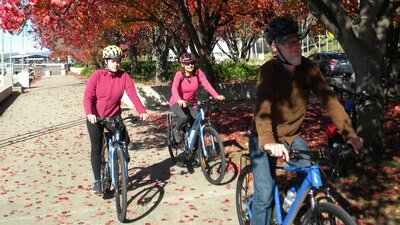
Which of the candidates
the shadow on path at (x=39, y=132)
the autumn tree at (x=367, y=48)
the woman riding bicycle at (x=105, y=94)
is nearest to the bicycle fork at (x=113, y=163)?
A: the woman riding bicycle at (x=105, y=94)

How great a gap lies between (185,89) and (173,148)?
1202 mm

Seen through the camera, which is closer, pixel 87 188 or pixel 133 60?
pixel 87 188

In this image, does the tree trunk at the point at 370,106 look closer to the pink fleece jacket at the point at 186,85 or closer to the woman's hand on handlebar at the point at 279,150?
the pink fleece jacket at the point at 186,85

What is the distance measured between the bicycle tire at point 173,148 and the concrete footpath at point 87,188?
12 cm

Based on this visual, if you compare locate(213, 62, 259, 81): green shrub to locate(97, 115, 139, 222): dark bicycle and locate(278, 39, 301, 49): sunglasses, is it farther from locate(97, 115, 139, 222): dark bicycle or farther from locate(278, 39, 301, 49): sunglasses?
locate(278, 39, 301, 49): sunglasses

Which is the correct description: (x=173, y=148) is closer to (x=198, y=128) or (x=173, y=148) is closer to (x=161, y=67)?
(x=198, y=128)

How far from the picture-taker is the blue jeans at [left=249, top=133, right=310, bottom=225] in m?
3.47

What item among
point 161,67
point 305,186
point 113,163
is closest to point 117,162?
point 113,163

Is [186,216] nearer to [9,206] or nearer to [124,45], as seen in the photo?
[9,206]

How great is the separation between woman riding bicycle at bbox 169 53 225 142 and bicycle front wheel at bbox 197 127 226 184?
627mm

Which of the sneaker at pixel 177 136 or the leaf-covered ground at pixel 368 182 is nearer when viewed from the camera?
the leaf-covered ground at pixel 368 182

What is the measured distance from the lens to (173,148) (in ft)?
24.6

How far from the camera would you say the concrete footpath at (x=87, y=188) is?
523 cm

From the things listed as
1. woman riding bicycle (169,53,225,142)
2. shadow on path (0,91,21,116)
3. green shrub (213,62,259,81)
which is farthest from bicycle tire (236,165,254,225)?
green shrub (213,62,259,81)
